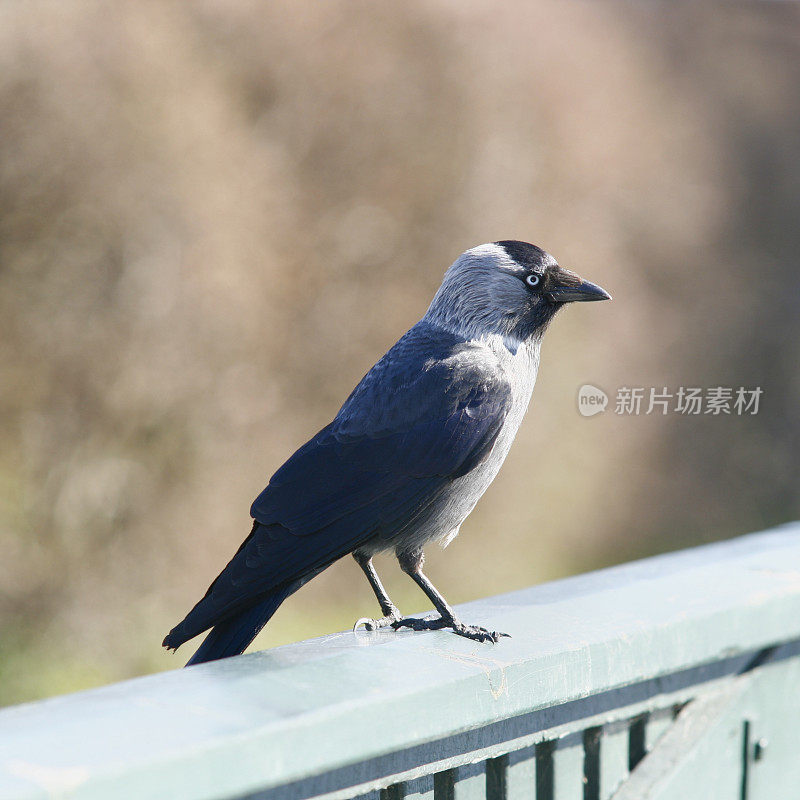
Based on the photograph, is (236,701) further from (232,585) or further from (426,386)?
(426,386)

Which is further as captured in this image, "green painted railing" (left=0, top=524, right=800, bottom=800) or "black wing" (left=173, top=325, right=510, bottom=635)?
"black wing" (left=173, top=325, right=510, bottom=635)

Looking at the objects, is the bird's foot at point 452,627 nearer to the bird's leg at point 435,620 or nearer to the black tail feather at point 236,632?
the bird's leg at point 435,620

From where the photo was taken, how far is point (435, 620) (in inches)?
57.3

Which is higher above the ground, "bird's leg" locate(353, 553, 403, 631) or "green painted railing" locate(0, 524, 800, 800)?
"bird's leg" locate(353, 553, 403, 631)

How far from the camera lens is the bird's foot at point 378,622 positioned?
154 centimetres

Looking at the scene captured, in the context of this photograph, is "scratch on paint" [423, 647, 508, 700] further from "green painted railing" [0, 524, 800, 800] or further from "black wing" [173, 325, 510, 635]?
"black wing" [173, 325, 510, 635]

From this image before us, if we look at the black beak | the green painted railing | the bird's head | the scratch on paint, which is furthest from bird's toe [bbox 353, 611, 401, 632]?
the black beak

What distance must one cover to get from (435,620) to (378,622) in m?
0.16

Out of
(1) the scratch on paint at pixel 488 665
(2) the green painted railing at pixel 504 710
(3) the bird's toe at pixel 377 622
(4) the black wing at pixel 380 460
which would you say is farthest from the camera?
(3) the bird's toe at pixel 377 622

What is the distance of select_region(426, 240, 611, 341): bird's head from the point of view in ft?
5.28

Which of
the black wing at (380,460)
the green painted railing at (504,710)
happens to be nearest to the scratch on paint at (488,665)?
the green painted railing at (504,710)

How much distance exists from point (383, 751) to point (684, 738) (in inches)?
24.3

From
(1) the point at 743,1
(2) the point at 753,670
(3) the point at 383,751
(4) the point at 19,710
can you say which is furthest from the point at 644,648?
(1) the point at 743,1

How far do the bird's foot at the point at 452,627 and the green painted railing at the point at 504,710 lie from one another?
3cm
